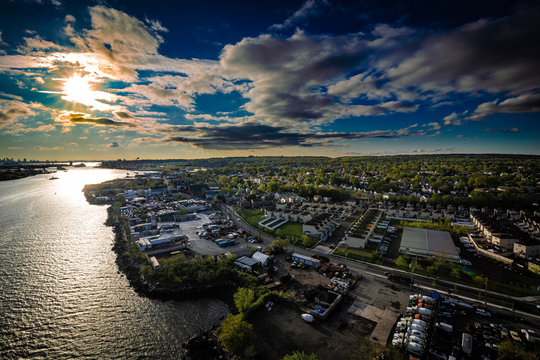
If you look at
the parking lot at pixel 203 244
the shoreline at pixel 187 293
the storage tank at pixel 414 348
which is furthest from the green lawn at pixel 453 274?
the parking lot at pixel 203 244

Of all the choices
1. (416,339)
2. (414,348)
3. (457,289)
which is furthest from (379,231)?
(414,348)

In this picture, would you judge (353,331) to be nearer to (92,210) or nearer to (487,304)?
(487,304)

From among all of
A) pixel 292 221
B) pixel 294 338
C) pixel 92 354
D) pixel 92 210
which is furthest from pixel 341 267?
pixel 92 210

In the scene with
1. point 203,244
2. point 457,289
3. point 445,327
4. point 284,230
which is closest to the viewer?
point 445,327

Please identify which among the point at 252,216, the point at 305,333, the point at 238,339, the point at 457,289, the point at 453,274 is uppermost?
the point at 238,339

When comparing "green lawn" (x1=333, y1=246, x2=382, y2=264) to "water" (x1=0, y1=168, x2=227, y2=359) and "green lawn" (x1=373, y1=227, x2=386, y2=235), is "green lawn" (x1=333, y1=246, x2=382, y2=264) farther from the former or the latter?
"water" (x1=0, y1=168, x2=227, y2=359)

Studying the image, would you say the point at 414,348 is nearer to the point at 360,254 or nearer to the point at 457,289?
the point at 457,289
